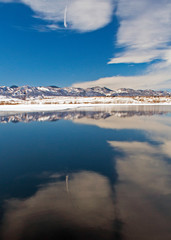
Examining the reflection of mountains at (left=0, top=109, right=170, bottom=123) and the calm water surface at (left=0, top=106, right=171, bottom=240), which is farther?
the reflection of mountains at (left=0, top=109, right=170, bottom=123)

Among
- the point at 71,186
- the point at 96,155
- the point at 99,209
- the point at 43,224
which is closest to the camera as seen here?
the point at 43,224

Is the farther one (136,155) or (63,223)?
(136,155)

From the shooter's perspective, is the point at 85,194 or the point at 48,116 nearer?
the point at 85,194

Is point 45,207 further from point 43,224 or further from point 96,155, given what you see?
point 96,155

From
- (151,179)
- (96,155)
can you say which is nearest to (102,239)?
(151,179)

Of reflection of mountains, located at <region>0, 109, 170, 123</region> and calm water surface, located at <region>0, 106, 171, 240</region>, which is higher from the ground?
reflection of mountains, located at <region>0, 109, 170, 123</region>

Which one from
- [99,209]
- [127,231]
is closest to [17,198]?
[99,209]

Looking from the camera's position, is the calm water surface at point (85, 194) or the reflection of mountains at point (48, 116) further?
the reflection of mountains at point (48, 116)

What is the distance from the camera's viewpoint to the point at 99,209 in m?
4.14

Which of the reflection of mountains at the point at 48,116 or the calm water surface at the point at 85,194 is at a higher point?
the reflection of mountains at the point at 48,116

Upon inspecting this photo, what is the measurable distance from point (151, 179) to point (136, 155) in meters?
2.56

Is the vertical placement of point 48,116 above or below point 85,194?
above

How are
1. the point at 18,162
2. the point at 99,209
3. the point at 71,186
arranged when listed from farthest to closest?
the point at 18,162, the point at 71,186, the point at 99,209

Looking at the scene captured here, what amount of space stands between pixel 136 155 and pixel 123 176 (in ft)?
8.31
